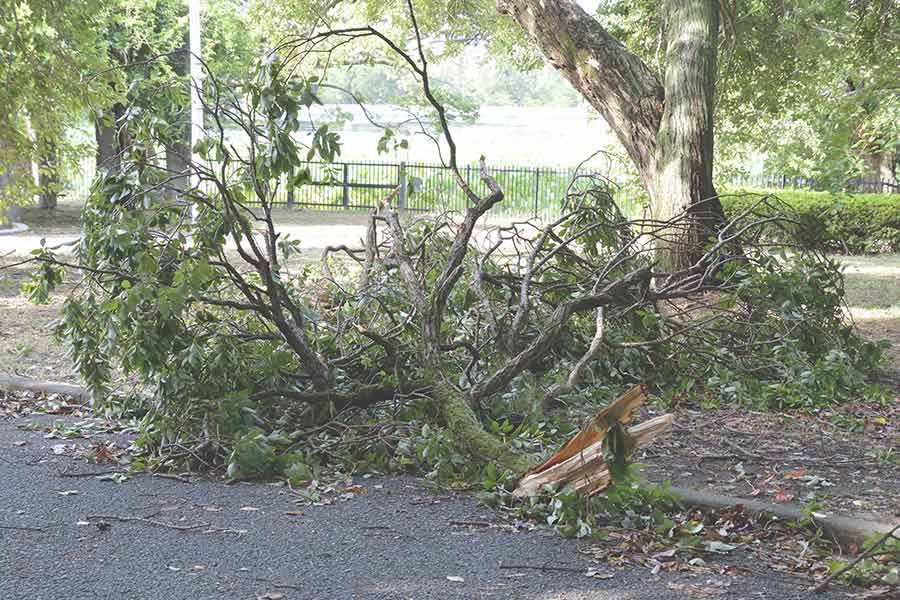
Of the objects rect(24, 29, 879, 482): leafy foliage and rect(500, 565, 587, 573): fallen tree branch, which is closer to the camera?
rect(500, 565, 587, 573): fallen tree branch

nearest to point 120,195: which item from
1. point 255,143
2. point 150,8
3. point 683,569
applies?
point 255,143

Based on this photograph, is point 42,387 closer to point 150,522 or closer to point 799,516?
point 150,522

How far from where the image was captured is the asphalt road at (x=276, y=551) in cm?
329

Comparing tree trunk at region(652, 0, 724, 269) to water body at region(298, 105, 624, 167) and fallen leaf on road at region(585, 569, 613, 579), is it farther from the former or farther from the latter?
water body at region(298, 105, 624, 167)

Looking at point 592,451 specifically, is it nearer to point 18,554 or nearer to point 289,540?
point 289,540

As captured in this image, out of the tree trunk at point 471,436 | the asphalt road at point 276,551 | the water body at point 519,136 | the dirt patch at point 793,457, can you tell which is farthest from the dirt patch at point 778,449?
the water body at point 519,136

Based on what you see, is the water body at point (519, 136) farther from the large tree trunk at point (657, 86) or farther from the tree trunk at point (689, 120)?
the tree trunk at point (689, 120)

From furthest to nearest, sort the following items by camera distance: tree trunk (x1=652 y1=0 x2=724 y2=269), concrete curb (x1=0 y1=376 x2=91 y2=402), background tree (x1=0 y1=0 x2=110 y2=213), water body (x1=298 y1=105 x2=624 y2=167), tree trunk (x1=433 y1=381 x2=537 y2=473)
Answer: water body (x1=298 y1=105 x2=624 y2=167) < tree trunk (x1=652 y1=0 x2=724 y2=269) < background tree (x1=0 y1=0 x2=110 y2=213) < concrete curb (x1=0 y1=376 x2=91 y2=402) < tree trunk (x1=433 y1=381 x2=537 y2=473)

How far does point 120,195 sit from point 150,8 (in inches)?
799

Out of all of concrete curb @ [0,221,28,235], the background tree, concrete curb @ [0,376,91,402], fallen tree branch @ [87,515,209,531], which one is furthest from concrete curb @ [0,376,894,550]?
concrete curb @ [0,221,28,235]

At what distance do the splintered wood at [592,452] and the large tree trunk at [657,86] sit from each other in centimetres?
624

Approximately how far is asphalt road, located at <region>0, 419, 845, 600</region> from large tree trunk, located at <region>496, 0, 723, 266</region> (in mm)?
6595

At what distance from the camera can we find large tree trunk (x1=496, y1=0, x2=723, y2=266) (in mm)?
10234

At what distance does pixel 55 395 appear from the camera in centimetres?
634
